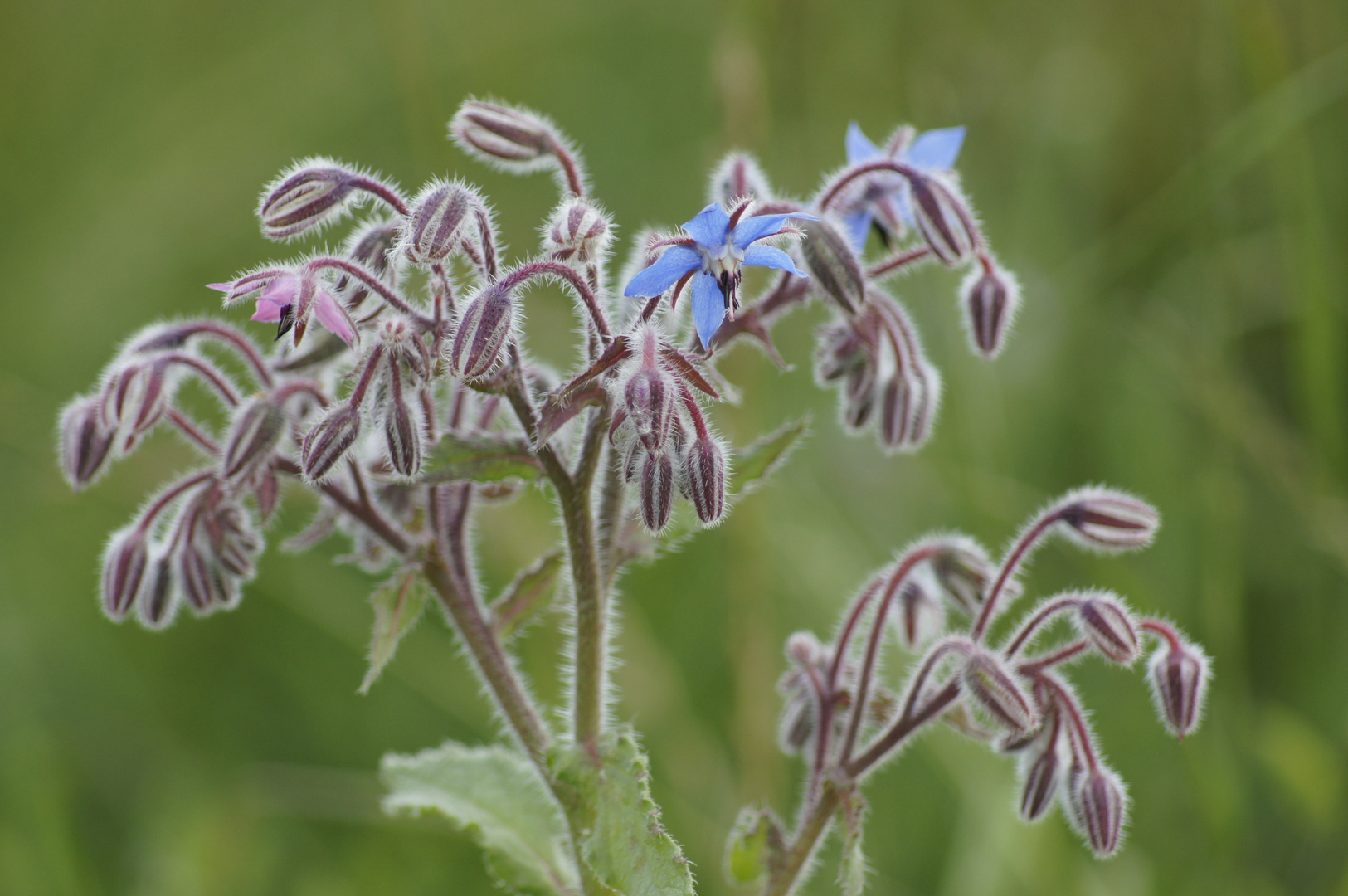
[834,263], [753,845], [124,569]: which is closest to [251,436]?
[124,569]

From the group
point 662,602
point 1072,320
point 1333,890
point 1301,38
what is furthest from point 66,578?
point 1301,38

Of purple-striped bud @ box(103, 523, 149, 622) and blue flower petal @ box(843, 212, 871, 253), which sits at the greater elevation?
blue flower petal @ box(843, 212, 871, 253)

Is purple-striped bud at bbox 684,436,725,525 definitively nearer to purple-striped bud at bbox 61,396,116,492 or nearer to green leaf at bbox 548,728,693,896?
green leaf at bbox 548,728,693,896

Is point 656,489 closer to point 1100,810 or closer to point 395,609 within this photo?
point 395,609

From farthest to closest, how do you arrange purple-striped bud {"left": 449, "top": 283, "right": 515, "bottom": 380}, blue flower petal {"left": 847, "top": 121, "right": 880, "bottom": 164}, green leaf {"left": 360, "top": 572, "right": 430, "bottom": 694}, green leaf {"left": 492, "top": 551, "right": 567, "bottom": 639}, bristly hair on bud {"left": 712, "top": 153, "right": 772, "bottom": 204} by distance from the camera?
blue flower petal {"left": 847, "top": 121, "right": 880, "bottom": 164} < bristly hair on bud {"left": 712, "top": 153, "right": 772, "bottom": 204} < green leaf {"left": 492, "top": 551, "right": 567, "bottom": 639} < green leaf {"left": 360, "top": 572, "right": 430, "bottom": 694} < purple-striped bud {"left": 449, "top": 283, "right": 515, "bottom": 380}

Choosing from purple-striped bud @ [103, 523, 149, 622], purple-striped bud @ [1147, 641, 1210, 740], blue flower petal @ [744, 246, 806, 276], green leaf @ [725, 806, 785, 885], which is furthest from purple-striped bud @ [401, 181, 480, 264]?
purple-striped bud @ [1147, 641, 1210, 740]

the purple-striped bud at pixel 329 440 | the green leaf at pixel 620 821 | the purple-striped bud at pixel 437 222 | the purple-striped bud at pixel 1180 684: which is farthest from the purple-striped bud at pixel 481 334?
the purple-striped bud at pixel 1180 684
